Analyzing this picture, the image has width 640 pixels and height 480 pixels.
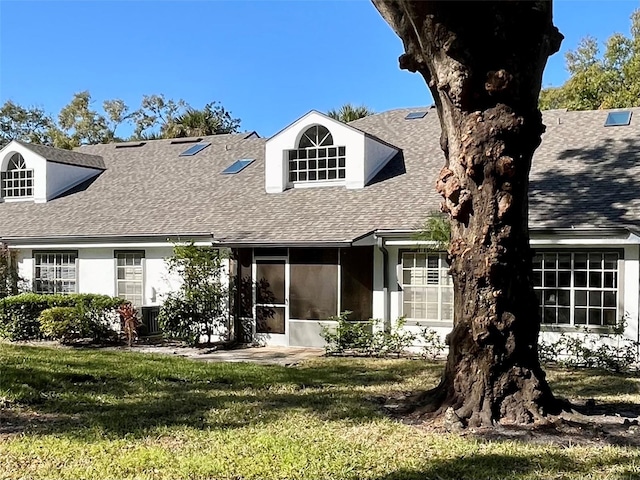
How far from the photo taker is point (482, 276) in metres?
7.26

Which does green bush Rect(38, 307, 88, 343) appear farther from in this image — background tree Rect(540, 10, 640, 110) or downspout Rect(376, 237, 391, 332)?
background tree Rect(540, 10, 640, 110)

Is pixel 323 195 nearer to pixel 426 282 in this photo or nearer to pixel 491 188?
pixel 426 282

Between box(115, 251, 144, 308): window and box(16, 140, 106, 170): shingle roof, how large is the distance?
571 centimetres

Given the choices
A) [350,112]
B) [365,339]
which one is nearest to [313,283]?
[365,339]

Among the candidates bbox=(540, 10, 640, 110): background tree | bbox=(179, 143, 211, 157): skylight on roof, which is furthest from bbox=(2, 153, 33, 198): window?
bbox=(540, 10, 640, 110): background tree

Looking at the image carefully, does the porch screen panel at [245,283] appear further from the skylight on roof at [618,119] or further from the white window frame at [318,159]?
the skylight on roof at [618,119]

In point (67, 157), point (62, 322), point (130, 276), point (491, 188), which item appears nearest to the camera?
point (491, 188)

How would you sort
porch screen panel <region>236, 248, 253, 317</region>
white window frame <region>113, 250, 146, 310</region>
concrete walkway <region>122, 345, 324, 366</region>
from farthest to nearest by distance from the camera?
white window frame <region>113, 250, 146, 310</region>
porch screen panel <region>236, 248, 253, 317</region>
concrete walkway <region>122, 345, 324, 366</region>

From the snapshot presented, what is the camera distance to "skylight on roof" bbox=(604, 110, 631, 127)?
1655 centimetres

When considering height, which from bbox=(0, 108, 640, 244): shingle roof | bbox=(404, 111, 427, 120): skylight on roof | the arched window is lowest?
bbox=(0, 108, 640, 244): shingle roof

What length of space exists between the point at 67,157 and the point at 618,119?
16788 millimetres

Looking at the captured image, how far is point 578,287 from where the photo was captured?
1269 cm

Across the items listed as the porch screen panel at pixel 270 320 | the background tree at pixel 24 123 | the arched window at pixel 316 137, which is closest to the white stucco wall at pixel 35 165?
the arched window at pixel 316 137

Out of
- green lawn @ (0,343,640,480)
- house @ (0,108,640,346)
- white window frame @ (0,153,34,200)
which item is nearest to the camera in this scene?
green lawn @ (0,343,640,480)
